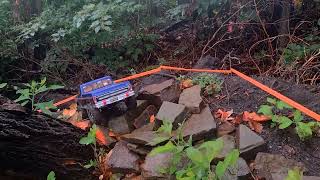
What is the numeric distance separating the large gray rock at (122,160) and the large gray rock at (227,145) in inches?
27.9

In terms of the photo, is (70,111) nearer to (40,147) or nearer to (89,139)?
(89,139)

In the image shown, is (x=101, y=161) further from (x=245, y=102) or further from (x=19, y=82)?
(x=19, y=82)

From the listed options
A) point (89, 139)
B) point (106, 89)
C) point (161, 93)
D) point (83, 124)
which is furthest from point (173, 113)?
point (83, 124)

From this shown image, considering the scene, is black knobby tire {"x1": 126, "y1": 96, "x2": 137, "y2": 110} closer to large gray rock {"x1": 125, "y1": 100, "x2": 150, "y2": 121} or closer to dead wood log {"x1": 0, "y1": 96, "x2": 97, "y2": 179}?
large gray rock {"x1": 125, "y1": 100, "x2": 150, "y2": 121}

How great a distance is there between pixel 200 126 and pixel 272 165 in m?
0.66

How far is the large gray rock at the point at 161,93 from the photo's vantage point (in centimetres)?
376

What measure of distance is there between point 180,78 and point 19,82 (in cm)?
321

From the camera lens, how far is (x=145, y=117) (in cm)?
365

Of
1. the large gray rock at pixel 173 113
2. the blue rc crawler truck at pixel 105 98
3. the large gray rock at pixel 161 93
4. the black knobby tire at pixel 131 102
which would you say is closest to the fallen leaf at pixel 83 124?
the blue rc crawler truck at pixel 105 98

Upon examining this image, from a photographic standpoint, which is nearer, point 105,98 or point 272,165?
point 272,165

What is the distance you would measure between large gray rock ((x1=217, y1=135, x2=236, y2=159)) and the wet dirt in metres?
0.29

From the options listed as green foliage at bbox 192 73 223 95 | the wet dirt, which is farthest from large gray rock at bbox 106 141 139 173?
green foliage at bbox 192 73 223 95

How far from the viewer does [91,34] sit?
5453 mm

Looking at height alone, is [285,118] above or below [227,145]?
above
